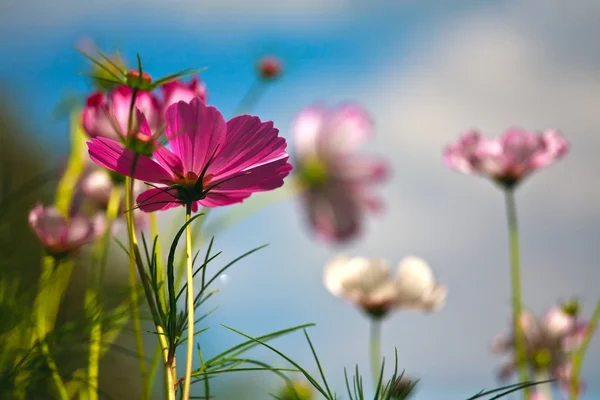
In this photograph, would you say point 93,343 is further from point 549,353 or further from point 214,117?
point 549,353

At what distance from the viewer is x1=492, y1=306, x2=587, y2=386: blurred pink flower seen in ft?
3.68

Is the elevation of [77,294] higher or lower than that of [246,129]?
higher

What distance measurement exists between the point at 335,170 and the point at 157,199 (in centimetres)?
48

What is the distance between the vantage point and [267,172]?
374 mm

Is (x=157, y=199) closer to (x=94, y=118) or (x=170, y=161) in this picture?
(x=170, y=161)

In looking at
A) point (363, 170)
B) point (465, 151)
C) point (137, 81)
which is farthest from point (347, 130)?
point (137, 81)

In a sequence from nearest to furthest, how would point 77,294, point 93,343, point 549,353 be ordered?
point 93,343, point 549,353, point 77,294

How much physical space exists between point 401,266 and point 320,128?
35cm

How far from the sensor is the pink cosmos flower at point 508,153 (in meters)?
0.99

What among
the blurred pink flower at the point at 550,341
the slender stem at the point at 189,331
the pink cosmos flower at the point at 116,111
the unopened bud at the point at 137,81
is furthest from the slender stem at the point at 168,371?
the blurred pink flower at the point at 550,341

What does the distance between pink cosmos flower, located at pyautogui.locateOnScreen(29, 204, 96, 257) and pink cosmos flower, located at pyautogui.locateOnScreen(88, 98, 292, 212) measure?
A: 242mm

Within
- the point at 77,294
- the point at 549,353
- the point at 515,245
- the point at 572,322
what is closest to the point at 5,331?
the point at 515,245

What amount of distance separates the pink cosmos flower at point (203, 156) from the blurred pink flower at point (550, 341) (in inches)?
33.3

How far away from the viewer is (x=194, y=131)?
36cm
